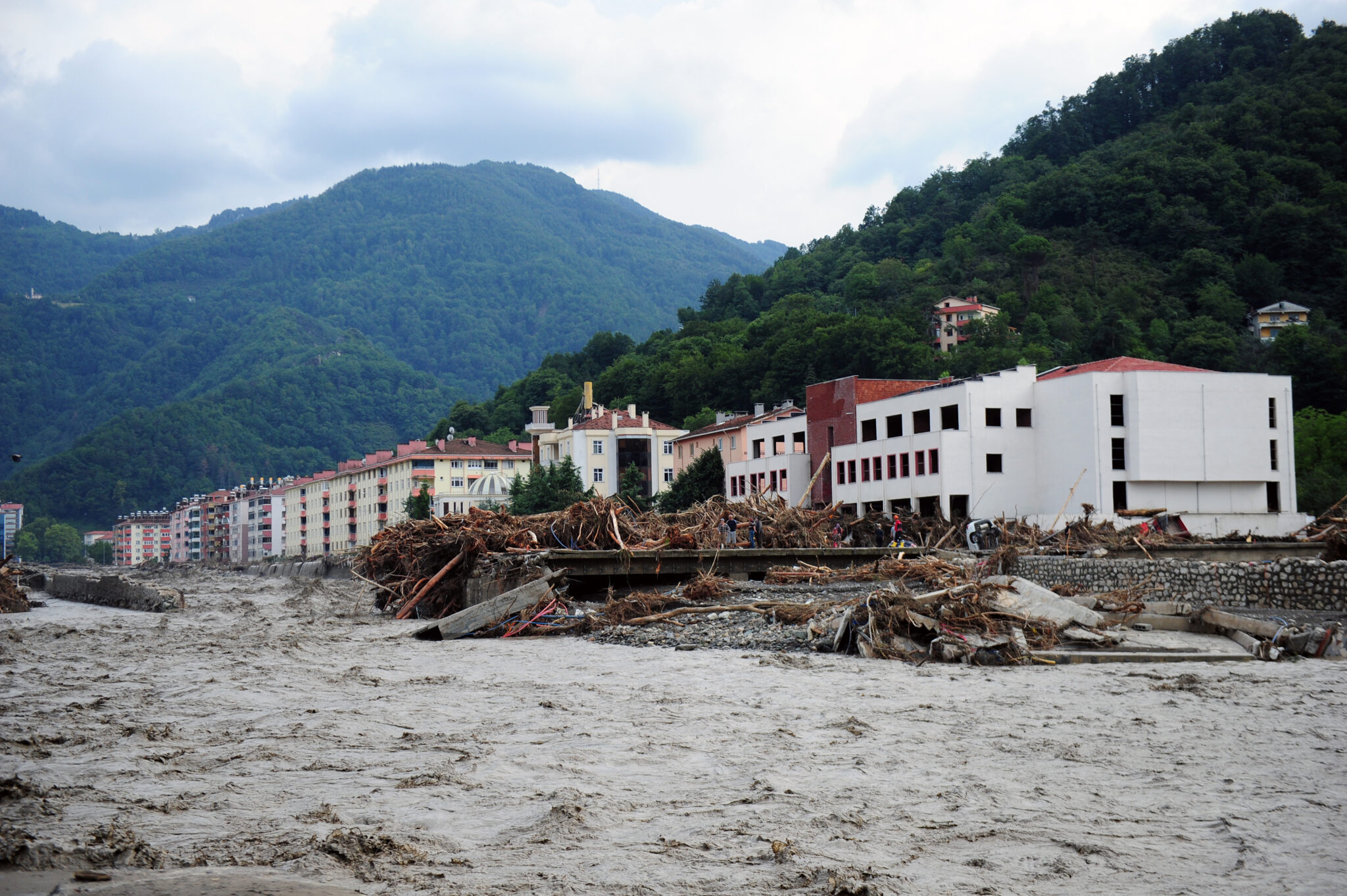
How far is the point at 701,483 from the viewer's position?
3228 inches

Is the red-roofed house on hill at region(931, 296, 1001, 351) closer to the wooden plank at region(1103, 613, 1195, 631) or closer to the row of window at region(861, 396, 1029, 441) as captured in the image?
the row of window at region(861, 396, 1029, 441)

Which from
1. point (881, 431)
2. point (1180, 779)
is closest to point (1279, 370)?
point (881, 431)

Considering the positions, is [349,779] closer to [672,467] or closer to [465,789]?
[465,789]

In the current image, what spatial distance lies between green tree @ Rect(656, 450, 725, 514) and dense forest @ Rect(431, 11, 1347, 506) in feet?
91.7

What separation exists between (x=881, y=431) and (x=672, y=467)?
47243 mm

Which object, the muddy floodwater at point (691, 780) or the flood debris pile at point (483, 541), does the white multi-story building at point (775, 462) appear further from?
the muddy floodwater at point (691, 780)

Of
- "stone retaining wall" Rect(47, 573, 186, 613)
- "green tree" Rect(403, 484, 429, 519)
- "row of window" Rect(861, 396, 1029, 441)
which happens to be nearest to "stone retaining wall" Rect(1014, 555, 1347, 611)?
"row of window" Rect(861, 396, 1029, 441)

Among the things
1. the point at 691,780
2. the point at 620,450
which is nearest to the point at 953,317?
the point at 620,450

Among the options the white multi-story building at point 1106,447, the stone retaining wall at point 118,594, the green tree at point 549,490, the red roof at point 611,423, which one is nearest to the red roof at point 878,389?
the white multi-story building at point 1106,447

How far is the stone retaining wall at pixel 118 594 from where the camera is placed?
44.8 metres

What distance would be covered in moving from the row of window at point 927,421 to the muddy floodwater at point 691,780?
132 feet

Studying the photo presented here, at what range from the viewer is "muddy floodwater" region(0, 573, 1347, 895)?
7250mm

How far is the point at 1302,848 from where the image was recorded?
7754 mm

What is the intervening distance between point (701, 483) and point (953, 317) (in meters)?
64.0
